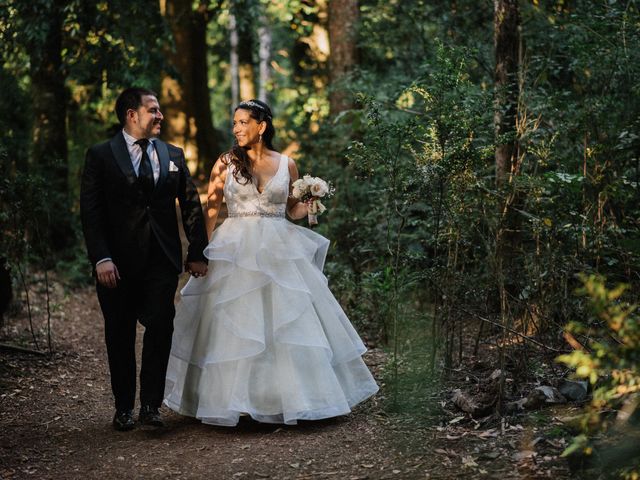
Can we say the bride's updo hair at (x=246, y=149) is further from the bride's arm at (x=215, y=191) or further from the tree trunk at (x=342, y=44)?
the tree trunk at (x=342, y=44)

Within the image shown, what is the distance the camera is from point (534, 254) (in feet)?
20.8

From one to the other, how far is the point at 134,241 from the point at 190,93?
11.2 metres

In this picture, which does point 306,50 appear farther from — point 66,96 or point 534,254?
point 534,254

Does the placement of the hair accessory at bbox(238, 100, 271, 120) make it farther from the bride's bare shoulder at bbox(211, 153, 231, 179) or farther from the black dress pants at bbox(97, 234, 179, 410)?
the black dress pants at bbox(97, 234, 179, 410)

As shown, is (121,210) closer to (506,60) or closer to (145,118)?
(145,118)

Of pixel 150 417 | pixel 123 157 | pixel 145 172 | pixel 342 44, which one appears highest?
pixel 342 44

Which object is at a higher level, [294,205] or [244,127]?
[244,127]

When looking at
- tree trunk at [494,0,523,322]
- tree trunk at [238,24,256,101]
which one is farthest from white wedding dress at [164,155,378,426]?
tree trunk at [238,24,256,101]

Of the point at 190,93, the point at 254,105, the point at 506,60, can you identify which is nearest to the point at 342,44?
the point at 190,93

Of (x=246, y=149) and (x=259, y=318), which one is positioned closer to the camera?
(x=259, y=318)

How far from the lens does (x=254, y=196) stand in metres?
6.04

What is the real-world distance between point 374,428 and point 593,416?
2.37 meters

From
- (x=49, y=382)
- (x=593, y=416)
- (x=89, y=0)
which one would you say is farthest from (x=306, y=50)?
(x=593, y=416)

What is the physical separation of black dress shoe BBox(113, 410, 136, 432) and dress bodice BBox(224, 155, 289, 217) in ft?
5.47
